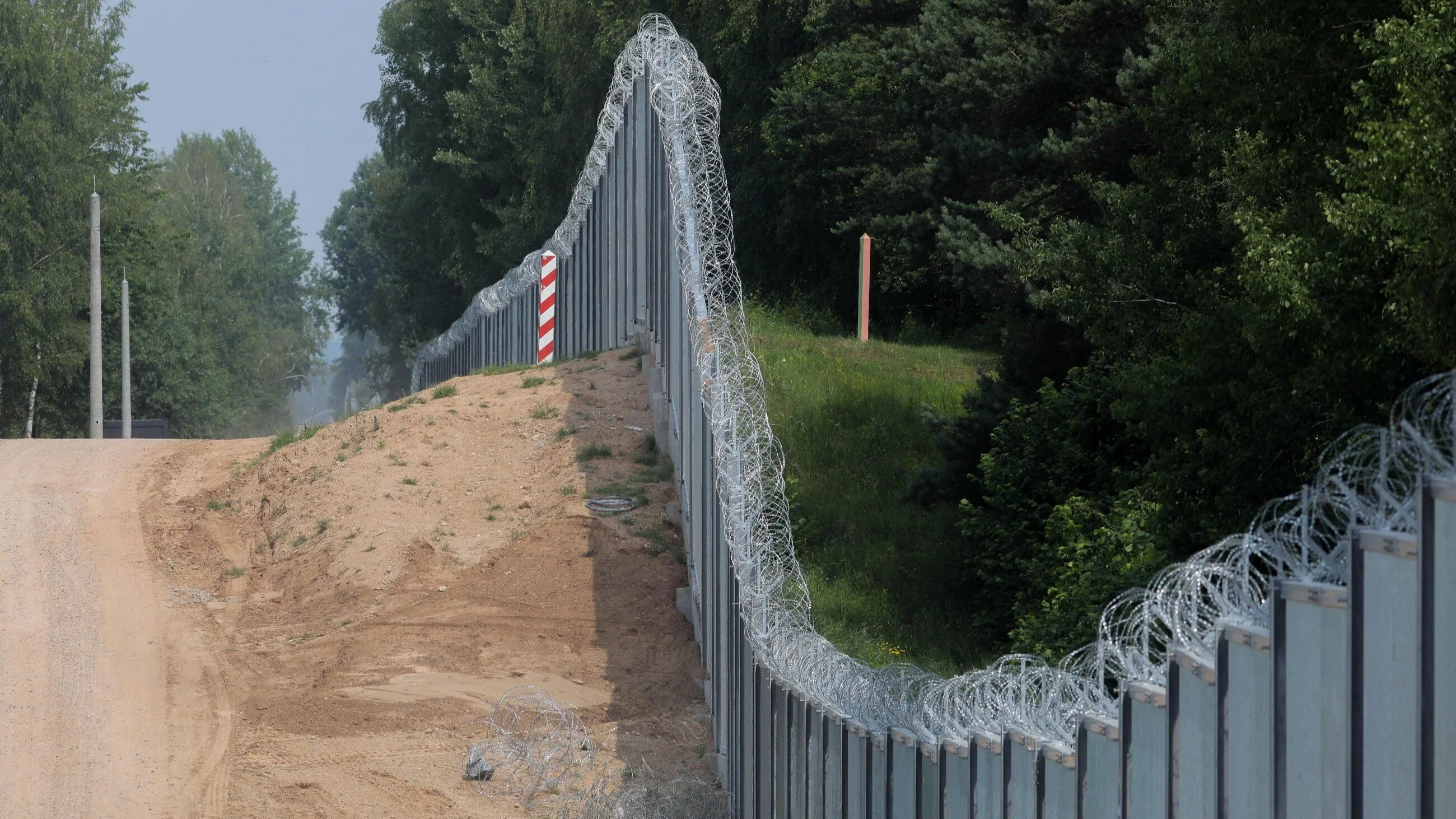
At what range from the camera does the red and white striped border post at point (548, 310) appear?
2286 cm

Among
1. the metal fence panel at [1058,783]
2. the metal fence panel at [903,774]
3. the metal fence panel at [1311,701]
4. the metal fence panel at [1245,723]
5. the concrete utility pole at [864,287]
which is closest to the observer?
the metal fence panel at [1311,701]

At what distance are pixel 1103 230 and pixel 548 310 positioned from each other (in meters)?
10.8

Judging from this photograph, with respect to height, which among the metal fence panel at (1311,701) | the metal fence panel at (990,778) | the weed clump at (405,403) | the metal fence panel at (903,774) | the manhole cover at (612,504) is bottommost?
the metal fence panel at (903,774)

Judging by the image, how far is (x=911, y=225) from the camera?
83.0 feet

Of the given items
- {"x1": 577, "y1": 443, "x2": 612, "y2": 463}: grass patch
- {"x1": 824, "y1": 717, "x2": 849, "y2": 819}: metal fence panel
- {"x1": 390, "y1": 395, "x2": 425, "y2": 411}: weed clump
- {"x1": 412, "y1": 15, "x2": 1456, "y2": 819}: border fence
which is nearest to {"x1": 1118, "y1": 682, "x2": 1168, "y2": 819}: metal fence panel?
{"x1": 412, "y1": 15, "x2": 1456, "y2": 819}: border fence

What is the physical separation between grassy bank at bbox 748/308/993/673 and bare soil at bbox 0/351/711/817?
1974 millimetres

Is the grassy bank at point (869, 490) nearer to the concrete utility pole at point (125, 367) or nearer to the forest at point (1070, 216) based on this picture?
the forest at point (1070, 216)

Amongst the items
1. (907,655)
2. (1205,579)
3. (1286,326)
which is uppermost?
(1286,326)

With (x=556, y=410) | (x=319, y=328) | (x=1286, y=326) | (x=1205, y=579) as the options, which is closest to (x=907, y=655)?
(x=556, y=410)

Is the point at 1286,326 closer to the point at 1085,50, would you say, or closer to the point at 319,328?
the point at 1085,50

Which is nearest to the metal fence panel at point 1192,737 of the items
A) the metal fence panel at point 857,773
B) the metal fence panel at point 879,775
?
the metal fence panel at point 879,775

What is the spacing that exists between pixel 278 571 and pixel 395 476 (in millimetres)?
1483

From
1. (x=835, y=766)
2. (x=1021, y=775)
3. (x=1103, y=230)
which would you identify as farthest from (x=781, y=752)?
(x=1103, y=230)

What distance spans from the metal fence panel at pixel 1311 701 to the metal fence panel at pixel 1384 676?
0.03 metres
